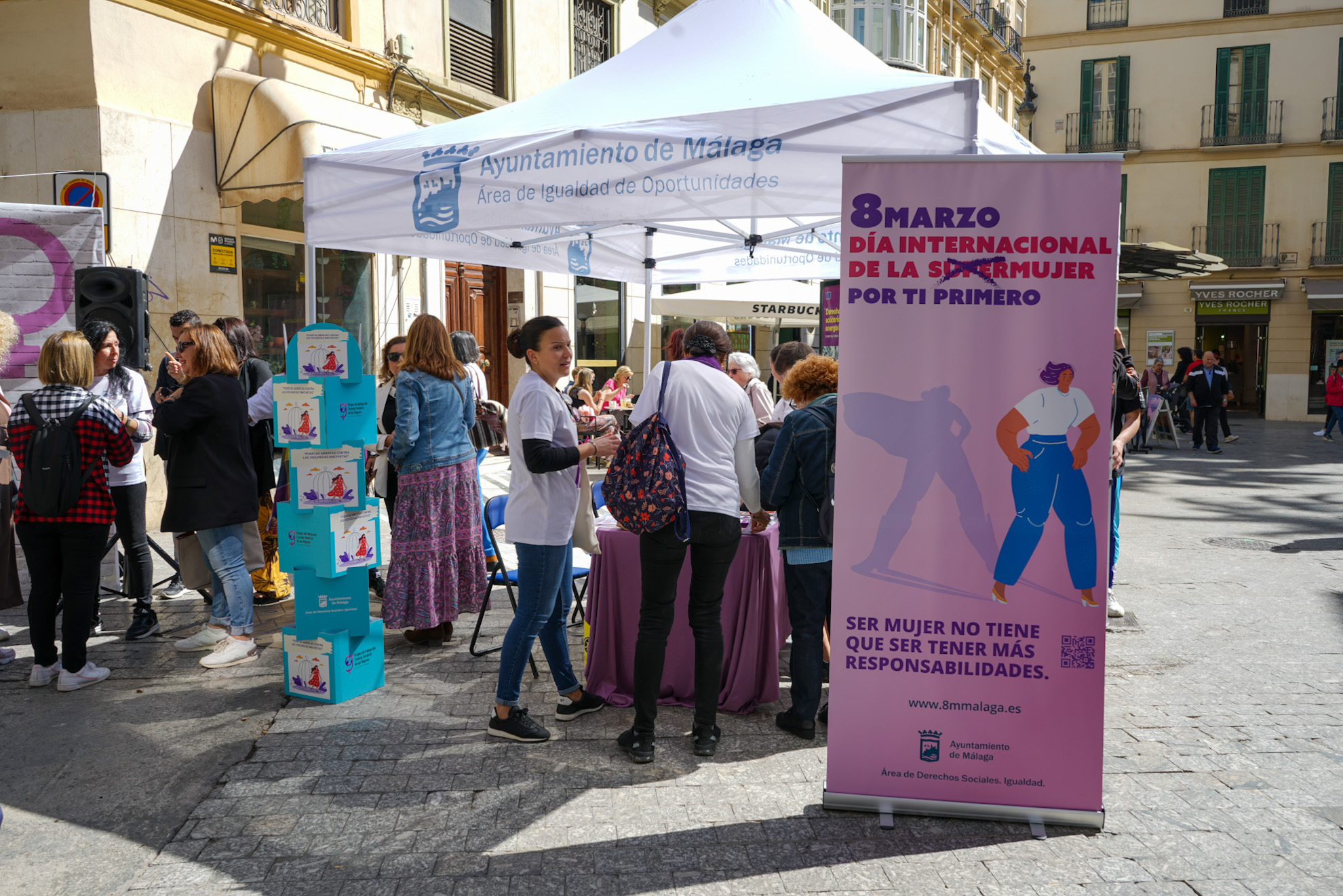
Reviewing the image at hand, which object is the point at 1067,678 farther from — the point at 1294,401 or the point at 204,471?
the point at 1294,401

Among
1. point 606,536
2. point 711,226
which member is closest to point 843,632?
point 606,536

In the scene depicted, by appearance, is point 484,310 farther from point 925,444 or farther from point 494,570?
point 925,444

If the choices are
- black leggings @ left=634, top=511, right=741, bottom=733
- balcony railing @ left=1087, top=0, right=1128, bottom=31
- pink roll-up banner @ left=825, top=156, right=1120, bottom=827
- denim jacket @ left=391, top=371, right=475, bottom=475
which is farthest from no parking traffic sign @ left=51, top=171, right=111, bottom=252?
balcony railing @ left=1087, top=0, right=1128, bottom=31

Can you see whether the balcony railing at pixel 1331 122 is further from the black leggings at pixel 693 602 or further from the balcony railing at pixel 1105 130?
the black leggings at pixel 693 602

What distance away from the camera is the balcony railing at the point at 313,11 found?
33.8ft

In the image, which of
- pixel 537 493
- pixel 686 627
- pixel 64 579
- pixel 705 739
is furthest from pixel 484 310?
pixel 705 739

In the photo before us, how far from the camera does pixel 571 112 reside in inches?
205

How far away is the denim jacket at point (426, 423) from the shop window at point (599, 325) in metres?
10.2

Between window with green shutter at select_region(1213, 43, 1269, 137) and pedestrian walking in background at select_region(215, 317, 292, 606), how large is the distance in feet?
99.3

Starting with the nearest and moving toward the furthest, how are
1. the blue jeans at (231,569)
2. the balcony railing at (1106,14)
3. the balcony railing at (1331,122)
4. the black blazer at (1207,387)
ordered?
the blue jeans at (231,569)
the black blazer at (1207,387)
the balcony railing at (1331,122)
the balcony railing at (1106,14)

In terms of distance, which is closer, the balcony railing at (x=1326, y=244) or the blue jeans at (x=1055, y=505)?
the blue jeans at (x=1055, y=505)

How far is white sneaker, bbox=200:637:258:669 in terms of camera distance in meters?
5.17

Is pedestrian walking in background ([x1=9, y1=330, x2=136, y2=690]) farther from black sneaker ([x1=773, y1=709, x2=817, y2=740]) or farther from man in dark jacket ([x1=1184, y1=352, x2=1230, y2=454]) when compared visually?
man in dark jacket ([x1=1184, y1=352, x2=1230, y2=454])

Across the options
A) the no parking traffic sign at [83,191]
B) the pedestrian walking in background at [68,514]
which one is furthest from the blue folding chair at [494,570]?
the no parking traffic sign at [83,191]
